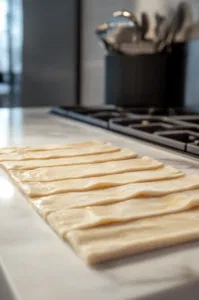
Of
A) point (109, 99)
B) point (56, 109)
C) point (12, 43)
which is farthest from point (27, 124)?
point (12, 43)

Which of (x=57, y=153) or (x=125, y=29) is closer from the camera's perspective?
(x=57, y=153)

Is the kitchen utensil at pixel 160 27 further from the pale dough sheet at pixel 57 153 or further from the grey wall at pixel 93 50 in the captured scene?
the pale dough sheet at pixel 57 153

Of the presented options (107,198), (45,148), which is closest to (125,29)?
(45,148)

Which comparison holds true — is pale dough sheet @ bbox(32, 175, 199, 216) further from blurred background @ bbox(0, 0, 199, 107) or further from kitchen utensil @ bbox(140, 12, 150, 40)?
blurred background @ bbox(0, 0, 199, 107)

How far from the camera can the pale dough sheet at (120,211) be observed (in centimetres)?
39

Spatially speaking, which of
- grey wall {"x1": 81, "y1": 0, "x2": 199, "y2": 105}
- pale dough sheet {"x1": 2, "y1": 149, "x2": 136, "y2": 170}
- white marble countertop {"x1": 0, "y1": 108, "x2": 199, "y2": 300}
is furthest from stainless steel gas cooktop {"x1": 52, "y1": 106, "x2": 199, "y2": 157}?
grey wall {"x1": 81, "y1": 0, "x2": 199, "y2": 105}

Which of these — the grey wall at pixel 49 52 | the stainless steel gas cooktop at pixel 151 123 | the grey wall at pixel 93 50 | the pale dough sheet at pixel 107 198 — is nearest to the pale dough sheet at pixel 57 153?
the pale dough sheet at pixel 107 198

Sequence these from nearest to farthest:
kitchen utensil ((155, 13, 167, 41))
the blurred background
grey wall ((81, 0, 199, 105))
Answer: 1. kitchen utensil ((155, 13, 167, 41))
2. grey wall ((81, 0, 199, 105))
3. the blurred background

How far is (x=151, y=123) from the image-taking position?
1.01m

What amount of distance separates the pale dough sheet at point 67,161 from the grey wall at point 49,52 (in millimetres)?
1445

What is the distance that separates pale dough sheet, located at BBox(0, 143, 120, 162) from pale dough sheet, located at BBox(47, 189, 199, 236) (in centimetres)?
25

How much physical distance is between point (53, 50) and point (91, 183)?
169 cm

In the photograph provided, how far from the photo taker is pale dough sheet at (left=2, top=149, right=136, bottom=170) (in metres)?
0.61

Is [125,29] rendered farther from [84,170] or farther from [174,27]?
[84,170]
